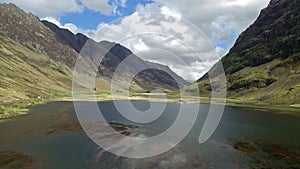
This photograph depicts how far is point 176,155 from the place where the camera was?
2186 inches

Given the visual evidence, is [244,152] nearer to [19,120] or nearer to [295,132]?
[295,132]

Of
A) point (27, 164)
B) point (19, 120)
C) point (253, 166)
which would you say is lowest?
point (253, 166)

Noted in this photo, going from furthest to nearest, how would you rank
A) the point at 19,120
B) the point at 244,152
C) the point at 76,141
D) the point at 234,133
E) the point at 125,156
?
the point at 19,120
the point at 234,133
the point at 76,141
the point at 244,152
the point at 125,156

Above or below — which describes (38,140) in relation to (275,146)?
above

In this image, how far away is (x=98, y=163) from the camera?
48.7 meters

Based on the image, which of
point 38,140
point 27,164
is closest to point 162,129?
point 38,140

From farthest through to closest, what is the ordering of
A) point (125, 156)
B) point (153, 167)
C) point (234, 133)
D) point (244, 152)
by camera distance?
point (234, 133)
point (244, 152)
point (125, 156)
point (153, 167)

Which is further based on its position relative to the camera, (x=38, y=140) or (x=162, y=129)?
(x=162, y=129)

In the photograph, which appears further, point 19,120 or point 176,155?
point 19,120

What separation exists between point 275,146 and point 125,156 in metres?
34.4

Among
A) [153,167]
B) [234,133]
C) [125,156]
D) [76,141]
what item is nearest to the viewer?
[153,167]

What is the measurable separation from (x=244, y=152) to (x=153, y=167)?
72.5 feet

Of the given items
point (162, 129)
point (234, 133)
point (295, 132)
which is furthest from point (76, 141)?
point (295, 132)

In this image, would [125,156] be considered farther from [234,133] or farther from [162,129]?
[234,133]
